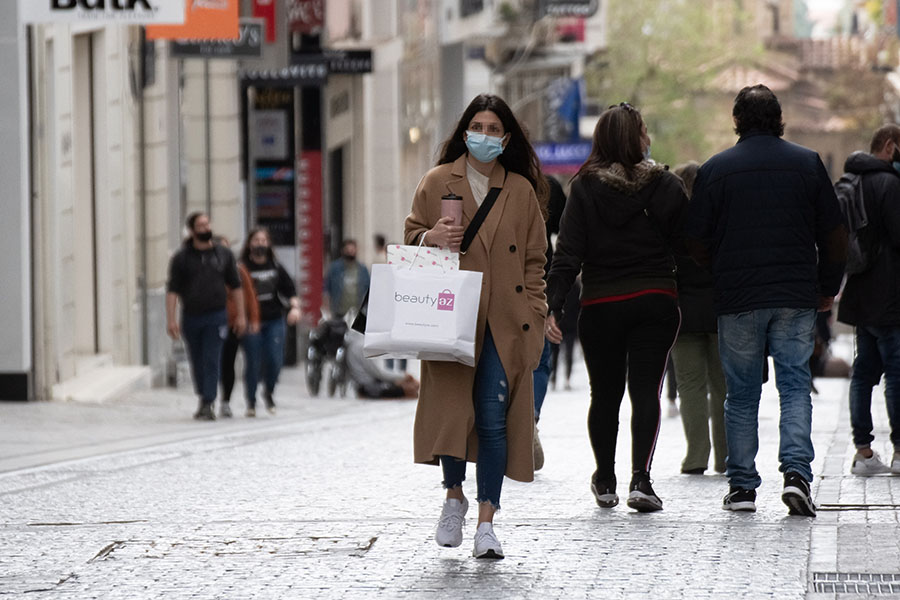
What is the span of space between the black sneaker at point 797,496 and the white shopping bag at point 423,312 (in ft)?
5.88

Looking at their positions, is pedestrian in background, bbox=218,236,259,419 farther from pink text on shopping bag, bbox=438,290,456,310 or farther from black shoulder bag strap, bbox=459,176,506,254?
pink text on shopping bag, bbox=438,290,456,310

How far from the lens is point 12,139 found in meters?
16.7

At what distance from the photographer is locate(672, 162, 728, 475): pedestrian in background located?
10.4 metres

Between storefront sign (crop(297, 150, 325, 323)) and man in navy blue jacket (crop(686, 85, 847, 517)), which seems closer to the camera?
man in navy blue jacket (crop(686, 85, 847, 517))

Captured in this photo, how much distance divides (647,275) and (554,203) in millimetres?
1568

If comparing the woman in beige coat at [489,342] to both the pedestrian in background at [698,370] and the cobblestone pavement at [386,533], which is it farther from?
the pedestrian in background at [698,370]

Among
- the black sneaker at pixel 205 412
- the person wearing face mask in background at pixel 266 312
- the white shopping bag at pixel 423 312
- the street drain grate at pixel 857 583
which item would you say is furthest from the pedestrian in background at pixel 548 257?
the person wearing face mask in background at pixel 266 312

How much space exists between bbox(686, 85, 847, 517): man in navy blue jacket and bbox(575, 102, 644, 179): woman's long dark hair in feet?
1.09

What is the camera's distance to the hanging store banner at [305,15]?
88.4 ft

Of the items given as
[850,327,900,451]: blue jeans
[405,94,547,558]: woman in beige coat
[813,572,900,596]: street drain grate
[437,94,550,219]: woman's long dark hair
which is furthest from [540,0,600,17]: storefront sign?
[813,572,900,596]: street drain grate

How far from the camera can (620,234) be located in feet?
28.2

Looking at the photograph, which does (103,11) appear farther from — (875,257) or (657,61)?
(657,61)

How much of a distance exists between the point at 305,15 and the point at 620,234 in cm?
1906

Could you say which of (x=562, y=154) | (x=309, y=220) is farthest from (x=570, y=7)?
(x=309, y=220)
